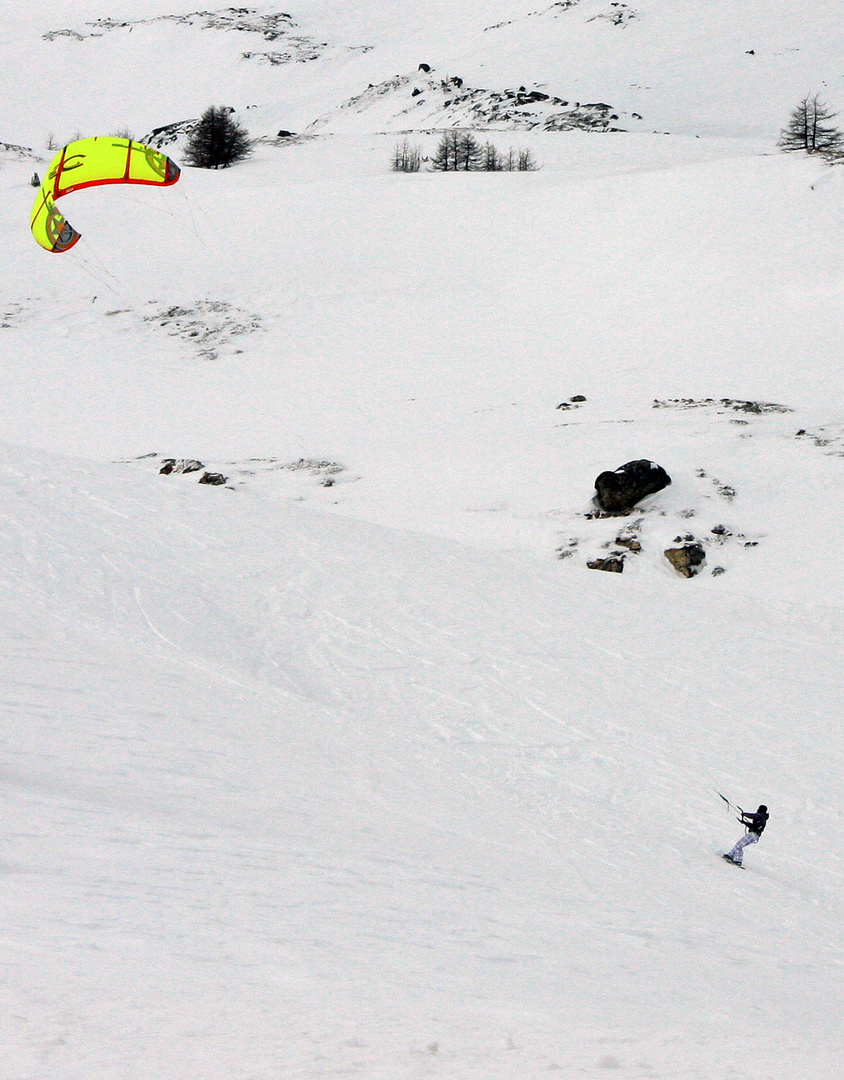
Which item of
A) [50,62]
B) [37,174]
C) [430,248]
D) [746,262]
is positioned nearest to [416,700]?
[746,262]

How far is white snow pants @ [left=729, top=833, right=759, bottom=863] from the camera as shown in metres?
9.92

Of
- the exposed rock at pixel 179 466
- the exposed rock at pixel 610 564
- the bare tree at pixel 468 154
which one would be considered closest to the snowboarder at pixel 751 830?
the exposed rock at pixel 610 564

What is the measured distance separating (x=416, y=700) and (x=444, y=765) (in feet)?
6.03

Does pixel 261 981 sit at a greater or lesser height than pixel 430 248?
lesser

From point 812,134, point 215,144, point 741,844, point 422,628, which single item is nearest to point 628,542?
point 422,628

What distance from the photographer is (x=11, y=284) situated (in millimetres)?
33812

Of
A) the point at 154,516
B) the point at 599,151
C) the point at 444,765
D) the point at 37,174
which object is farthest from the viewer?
the point at 599,151

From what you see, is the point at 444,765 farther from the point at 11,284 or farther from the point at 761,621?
the point at 11,284

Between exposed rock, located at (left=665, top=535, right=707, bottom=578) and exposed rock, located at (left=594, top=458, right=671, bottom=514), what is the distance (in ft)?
5.05

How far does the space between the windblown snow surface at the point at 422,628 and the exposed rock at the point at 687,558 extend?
12.0 inches

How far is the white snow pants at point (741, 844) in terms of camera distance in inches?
391

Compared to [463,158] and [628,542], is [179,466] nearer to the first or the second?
[628,542]

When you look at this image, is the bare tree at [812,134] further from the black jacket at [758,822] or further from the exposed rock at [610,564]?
the black jacket at [758,822]

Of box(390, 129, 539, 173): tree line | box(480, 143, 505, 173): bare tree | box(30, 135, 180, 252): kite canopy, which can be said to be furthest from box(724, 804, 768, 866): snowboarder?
box(480, 143, 505, 173): bare tree
